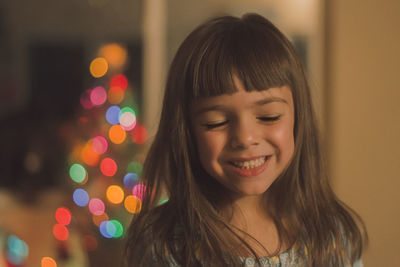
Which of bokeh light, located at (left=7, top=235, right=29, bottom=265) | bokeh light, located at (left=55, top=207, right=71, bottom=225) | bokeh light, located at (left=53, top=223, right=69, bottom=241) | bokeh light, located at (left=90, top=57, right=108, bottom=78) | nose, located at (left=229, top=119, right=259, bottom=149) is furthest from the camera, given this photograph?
bokeh light, located at (left=90, top=57, right=108, bottom=78)

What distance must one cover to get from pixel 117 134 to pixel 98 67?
49 cm

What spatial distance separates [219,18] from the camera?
0.87 m

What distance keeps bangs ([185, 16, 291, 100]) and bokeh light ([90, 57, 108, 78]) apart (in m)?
2.04

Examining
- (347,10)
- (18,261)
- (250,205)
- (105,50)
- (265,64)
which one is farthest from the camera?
(105,50)

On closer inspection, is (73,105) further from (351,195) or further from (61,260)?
(351,195)

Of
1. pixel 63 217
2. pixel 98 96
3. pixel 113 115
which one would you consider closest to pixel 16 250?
pixel 63 217

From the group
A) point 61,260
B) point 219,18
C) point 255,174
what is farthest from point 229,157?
point 61,260

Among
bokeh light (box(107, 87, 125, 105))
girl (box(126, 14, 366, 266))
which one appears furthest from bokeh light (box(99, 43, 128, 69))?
girl (box(126, 14, 366, 266))

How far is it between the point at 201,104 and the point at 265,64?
0.45 feet

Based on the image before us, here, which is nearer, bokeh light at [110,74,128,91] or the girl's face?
the girl's face

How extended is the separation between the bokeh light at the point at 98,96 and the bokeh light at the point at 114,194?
0.53 meters

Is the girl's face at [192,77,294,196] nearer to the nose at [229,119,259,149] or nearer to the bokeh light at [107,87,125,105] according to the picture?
the nose at [229,119,259,149]

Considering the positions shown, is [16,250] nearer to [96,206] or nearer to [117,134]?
[96,206]

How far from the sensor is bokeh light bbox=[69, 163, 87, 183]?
2623 mm
